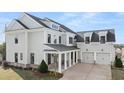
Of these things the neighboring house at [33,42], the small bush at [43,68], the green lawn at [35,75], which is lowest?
the green lawn at [35,75]

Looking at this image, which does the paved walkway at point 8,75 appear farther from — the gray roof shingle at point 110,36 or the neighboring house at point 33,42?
the gray roof shingle at point 110,36

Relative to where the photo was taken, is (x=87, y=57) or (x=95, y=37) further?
(x=87, y=57)

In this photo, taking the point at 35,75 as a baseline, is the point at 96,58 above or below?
above

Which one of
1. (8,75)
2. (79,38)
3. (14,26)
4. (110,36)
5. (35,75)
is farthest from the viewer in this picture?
(79,38)

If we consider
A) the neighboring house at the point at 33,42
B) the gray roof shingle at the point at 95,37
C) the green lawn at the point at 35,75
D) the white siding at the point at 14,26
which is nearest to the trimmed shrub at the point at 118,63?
the neighboring house at the point at 33,42

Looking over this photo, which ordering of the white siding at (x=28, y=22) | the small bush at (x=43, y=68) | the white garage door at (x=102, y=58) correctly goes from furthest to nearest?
the white garage door at (x=102, y=58) < the white siding at (x=28, y=22) < the small bush at (x=43, y=68)

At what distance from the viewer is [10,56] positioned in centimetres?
1355

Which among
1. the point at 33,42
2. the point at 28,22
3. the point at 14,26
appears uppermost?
the point at 28,22

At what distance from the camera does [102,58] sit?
16406 mm

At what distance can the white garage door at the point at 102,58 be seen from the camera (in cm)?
1568


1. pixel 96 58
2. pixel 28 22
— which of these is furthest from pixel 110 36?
pixel 28 22

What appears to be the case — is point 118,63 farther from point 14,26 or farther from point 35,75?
point 14,26
